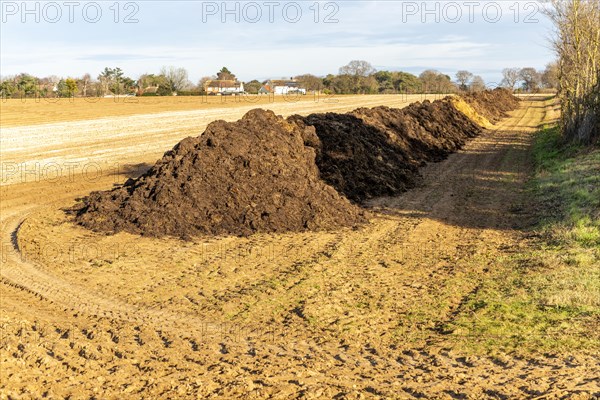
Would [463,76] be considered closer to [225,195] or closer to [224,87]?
[224,87]

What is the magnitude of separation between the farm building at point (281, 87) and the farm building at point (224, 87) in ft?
14.6

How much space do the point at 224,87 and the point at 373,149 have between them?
292 ft

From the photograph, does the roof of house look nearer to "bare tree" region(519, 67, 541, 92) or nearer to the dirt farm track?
"bare tree" region(519, 67, 541, 92)

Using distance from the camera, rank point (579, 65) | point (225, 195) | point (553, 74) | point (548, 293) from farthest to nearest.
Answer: point (553, 74) < point (579, 65) < point (225, 195) < point (548, 293)

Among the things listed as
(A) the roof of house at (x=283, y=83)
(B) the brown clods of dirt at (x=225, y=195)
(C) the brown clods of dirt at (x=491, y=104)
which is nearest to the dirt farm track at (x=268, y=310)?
(B) the brown clods of dirt at (x=225, y=195)

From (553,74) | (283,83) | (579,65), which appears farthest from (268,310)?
(283,83)

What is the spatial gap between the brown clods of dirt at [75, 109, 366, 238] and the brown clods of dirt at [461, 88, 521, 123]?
111 feet

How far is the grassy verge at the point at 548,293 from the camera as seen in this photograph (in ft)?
22.1

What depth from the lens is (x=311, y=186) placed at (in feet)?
43.4

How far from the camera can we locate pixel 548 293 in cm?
801

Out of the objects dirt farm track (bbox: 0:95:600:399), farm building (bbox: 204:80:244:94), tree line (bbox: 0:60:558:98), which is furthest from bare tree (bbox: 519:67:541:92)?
dirt farm track (bbox: 0:95:600:399)

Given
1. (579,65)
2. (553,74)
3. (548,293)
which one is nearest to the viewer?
(548,293)

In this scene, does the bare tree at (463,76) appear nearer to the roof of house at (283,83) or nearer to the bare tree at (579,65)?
the roof of house at (283,83)

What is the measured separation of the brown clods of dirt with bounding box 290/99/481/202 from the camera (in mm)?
15938
